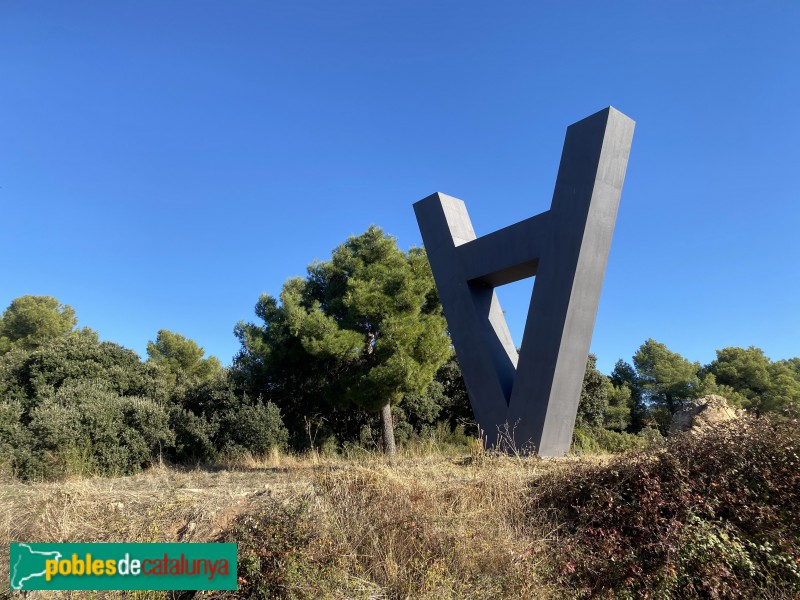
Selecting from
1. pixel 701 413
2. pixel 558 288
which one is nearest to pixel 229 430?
pixel 558 288

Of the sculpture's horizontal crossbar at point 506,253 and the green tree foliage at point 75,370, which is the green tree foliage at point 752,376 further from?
the green tree foliage at point 75,370

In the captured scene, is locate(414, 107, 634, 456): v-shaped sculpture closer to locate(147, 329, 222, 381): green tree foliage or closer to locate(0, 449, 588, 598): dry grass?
locate(0, 449, 588, 598): dry grass

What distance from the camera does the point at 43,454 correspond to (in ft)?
25.4

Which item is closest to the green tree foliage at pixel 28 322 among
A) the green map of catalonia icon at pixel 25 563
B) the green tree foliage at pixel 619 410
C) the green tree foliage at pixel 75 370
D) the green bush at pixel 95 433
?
the green tree foliage at pixel 75 370

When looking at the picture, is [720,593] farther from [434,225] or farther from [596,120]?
[434,225]

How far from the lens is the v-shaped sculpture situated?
640cm

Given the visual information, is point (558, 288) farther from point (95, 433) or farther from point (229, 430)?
point (229, 430)

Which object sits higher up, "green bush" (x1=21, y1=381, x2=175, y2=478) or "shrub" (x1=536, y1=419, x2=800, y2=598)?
"green bush" (x1=21, y1=381, x2=175, y2=478)

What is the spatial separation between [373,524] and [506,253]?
4.82 metres

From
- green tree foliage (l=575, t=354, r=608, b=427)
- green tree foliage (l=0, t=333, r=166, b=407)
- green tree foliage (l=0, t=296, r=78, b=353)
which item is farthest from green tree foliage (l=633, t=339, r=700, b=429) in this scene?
green tree foliage (l=0, t=296, r=78, b=353)

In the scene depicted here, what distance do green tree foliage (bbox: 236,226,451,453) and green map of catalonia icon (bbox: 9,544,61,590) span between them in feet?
21.5

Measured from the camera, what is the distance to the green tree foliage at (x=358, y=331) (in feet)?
32.2

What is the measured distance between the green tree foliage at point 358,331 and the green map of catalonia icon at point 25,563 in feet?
21.5

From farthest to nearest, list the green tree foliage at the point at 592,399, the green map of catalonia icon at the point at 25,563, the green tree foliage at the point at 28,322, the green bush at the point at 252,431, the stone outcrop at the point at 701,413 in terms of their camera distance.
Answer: the green tree foliage at the point at 28,322, the green tree foliage at the point at 592,399, the green bush at the point at 252,431, the stone outcrop at the point at 701,413, the green map of catalonia icon at the point at 25,563
